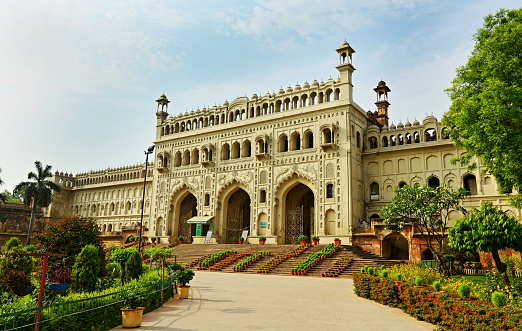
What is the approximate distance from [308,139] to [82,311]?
2868 centimetres

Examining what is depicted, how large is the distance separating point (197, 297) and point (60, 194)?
52.3m

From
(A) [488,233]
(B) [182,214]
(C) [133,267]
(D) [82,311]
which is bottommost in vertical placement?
(D) [82,311]

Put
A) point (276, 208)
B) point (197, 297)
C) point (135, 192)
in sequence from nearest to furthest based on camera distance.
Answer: point (197, 297) → point (276, 208) → point (135, 192)

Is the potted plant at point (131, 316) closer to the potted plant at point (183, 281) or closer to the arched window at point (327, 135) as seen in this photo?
the potted plant at point (183, 281)

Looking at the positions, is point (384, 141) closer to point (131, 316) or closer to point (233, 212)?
point (233, 212)

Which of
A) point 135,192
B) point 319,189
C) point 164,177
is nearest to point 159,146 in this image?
point 164,177

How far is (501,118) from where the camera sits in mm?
16609

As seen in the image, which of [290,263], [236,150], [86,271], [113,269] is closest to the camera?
[86,271]

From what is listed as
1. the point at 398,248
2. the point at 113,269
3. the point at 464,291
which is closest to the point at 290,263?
the point at 398,248

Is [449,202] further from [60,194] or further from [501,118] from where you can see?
[60,194]

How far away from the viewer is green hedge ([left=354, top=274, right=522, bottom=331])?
27.7 ft

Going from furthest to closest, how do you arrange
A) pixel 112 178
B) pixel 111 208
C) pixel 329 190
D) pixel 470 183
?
pixel 112 178
pixel 111 208
pixel 329 190
pixel 470 183

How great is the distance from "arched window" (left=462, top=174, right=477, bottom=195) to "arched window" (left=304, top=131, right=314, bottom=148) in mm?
12356

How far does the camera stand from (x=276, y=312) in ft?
37.3
